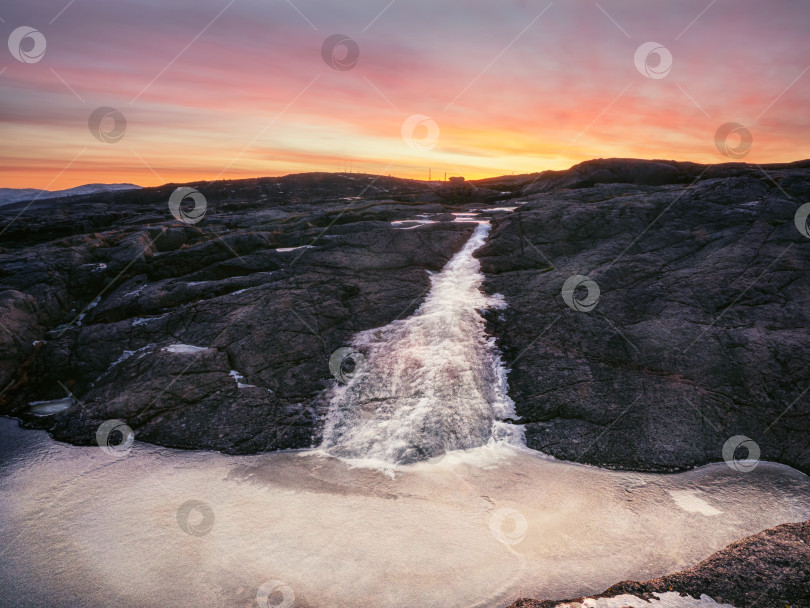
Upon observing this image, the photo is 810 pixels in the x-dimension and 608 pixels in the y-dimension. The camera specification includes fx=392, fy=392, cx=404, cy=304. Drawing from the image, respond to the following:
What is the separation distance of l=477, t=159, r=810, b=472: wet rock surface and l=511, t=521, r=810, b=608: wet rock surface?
376 cm

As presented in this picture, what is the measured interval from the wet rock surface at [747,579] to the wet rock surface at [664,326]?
376 cm

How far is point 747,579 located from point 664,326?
38.6ft

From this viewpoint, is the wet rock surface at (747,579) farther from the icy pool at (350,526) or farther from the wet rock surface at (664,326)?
the wet rock surface at (664,326)

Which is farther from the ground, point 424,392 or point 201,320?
point 201,320

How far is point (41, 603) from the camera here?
9570mm

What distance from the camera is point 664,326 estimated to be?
18781 millimetres

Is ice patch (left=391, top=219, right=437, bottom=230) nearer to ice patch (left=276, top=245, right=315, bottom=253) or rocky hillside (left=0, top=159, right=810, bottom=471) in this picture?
rocky hillside (left=0, top=159, right=810, bottom=471)

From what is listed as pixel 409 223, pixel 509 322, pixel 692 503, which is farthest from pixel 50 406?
pixel 409 223

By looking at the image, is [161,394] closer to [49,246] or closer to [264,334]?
[264,334]

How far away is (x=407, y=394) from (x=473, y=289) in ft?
32.6

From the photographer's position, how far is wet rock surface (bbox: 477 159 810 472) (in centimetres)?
1486

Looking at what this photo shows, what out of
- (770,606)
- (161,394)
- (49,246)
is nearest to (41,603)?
(161,394)

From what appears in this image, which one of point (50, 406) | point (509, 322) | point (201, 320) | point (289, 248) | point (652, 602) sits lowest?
point (50, 406)

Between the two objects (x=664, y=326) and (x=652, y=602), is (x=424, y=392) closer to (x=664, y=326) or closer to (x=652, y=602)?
(x=652, y=602)
